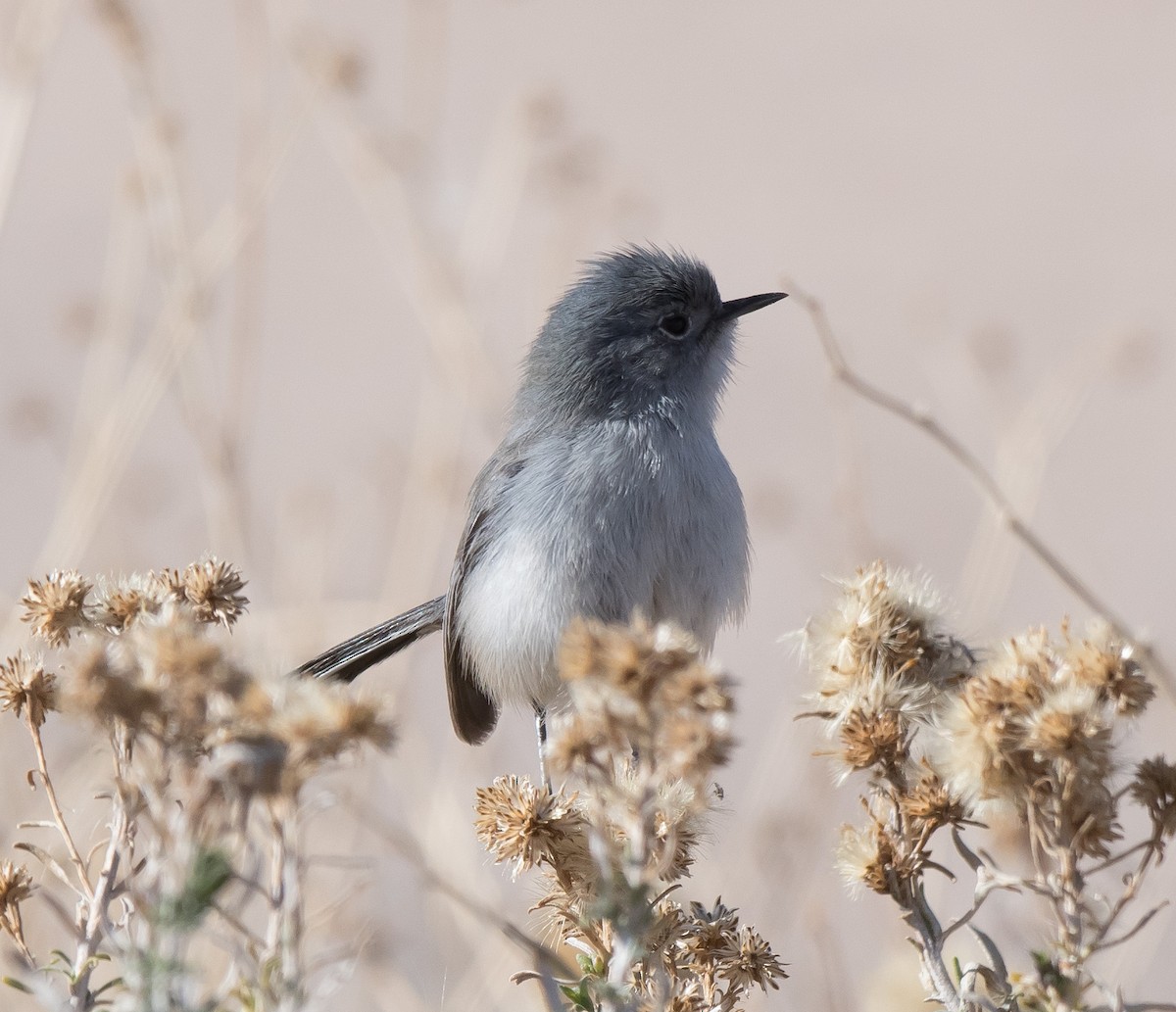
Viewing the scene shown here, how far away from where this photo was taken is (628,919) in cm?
125

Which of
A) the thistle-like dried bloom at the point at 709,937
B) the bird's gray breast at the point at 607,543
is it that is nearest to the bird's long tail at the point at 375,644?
the bird's gray breast at the point at 607,543

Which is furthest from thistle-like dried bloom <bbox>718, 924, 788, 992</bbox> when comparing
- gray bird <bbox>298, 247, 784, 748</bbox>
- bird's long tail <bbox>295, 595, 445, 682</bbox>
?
bird's long tail <bbox>295, 595, 445, 682</bbox>

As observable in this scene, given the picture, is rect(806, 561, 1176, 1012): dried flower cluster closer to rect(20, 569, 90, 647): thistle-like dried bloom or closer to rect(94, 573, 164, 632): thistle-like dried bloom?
rect(94, 573, 164, 632): thistle-like dried bloom

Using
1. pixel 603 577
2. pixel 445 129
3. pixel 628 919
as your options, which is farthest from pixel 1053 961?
pixel 445 129

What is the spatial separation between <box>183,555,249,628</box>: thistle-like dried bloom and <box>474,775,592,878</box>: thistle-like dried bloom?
44 centimetres

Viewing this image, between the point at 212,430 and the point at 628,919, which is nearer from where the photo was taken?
the point at 628,919

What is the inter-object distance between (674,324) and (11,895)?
2429 mm

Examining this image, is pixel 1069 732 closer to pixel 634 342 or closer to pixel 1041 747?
pixel 1041 747

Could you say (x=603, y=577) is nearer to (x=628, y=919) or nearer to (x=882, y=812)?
(x=882, y=812)

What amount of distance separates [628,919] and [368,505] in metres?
4.93

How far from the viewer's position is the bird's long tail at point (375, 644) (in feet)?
11.0

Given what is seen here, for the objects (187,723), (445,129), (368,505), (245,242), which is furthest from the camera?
(445,129)

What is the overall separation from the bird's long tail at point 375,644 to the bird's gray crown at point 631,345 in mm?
584

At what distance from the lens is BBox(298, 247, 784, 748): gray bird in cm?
302
